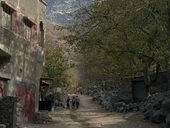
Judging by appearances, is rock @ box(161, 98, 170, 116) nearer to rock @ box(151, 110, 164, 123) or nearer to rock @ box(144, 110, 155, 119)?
rock @ box(151, 110, 164, 123)

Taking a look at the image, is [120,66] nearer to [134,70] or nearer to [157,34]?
[134,70]

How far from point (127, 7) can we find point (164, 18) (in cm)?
231

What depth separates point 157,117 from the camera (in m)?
28.6

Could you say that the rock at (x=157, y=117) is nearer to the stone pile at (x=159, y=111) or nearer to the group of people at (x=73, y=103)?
the stone pile at (x=159, y=111)

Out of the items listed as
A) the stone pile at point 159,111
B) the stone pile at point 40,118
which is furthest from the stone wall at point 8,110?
the stone pile at point 40,118

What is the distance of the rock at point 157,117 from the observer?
28266mm

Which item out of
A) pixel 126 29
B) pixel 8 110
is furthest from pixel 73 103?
pixel 8 110

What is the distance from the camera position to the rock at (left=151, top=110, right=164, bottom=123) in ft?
92.7

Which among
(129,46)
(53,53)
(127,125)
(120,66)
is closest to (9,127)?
(127,125)

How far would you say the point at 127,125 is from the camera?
28.7 m

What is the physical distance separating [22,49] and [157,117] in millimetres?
9358

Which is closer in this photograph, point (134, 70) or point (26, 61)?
point (26, 61)

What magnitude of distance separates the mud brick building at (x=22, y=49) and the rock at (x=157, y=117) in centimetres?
814

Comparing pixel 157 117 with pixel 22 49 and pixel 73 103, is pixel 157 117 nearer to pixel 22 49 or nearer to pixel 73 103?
pixel 22 49
